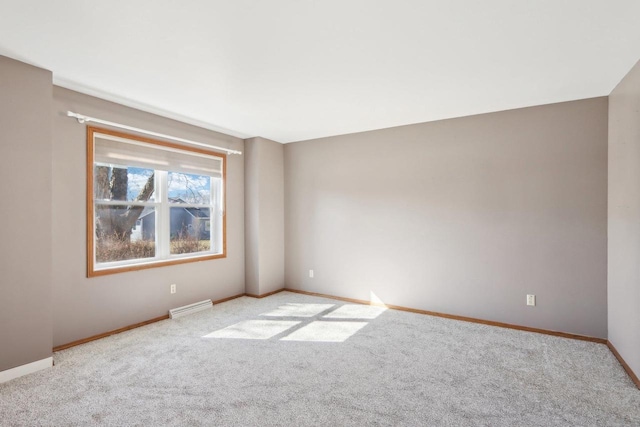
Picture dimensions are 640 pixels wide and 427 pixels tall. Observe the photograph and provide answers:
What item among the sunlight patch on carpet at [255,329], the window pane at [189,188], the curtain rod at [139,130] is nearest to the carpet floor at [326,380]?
the sunlight patch on carpet at [255,329]

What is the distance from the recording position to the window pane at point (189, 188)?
414cm

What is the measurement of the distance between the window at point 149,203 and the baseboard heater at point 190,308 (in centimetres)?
57

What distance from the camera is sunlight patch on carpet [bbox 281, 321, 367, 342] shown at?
3.28 m

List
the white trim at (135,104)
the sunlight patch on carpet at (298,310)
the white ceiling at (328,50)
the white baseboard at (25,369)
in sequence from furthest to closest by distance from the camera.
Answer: the sunlight patch on carpet at (298,310) < the white trim at (135,104) < the white baseboard at (25,369) < the white ceiling at (328,50)

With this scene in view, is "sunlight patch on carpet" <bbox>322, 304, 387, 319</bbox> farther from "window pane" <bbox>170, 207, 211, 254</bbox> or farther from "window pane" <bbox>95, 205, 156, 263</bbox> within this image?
"window pane" <bbox>95, 205, 156, 263</bbox>

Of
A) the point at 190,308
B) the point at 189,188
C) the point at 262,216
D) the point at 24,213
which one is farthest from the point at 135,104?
the point at 190,308

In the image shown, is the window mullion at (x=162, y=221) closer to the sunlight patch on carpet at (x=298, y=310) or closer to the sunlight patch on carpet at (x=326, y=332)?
the sunlight patch on carpet at (x=298, y=310)

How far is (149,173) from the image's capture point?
3.87 meters

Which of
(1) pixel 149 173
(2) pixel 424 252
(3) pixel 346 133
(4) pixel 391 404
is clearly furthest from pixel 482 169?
(1) pixel 149 173

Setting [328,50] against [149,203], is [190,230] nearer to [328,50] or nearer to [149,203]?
[149,203]

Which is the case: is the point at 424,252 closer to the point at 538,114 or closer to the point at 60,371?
the point at 538,114

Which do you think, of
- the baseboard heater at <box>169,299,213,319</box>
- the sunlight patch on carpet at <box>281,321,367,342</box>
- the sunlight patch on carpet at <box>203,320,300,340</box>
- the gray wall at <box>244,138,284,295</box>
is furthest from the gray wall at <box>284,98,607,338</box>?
the baseboard heater at <box>169,299,213,319</box>

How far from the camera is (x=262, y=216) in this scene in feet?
16.2

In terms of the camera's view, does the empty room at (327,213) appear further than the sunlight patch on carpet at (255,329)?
No
